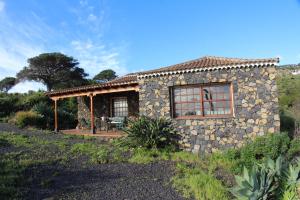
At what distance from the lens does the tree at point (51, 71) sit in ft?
115

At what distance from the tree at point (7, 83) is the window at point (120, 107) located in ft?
88.9

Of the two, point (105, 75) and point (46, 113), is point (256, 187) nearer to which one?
point (46, 113)

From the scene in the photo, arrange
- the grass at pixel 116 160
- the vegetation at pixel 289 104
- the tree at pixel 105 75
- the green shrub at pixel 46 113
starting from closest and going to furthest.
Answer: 1. the grass at pixel 116 160
2. the vegetation at pixel 289 104
3. the green shrub at pixel 46 113
4. the tree at pixel 105 75

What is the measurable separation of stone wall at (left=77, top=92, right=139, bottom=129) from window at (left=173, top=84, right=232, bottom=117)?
183 inches

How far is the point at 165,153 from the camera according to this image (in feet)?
33.3

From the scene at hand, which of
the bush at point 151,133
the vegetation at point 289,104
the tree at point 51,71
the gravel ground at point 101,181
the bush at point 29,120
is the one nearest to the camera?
the gravel ground at point 101,181

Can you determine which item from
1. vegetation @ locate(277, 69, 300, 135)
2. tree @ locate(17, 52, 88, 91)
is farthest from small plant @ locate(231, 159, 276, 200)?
tree @ locate(17, 52, 88, 91)

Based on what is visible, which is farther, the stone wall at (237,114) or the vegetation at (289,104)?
the vegetation at (289,104)

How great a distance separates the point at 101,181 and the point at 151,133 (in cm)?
444

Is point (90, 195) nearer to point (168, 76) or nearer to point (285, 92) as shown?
point (168, 76)

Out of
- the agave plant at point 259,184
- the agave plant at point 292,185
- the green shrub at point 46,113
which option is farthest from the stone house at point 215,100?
the green shrub at point 46,113

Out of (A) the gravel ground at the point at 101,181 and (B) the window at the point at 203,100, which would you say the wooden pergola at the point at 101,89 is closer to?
(B) the window at the point at 203,100

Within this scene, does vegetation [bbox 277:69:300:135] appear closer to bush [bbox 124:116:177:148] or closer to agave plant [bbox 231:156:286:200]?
bush [bbox 124:116:177:148]

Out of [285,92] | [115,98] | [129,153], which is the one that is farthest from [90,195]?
[285,92]
